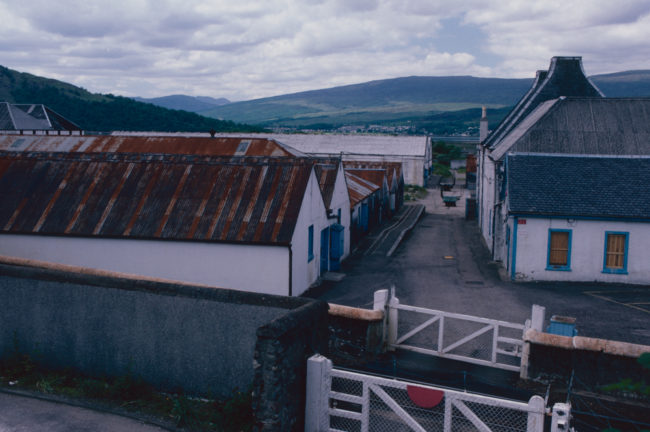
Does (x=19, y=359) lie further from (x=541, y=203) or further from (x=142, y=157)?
(x=541, y=203)


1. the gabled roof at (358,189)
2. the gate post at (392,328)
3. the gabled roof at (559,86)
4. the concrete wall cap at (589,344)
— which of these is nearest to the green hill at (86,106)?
the gabled roof at (358,189)

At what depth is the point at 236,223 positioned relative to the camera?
1928cm

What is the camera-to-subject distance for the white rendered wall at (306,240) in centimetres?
1942

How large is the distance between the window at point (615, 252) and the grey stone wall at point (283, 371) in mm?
17667

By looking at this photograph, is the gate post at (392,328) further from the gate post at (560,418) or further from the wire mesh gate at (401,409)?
the gate post at (560,418)

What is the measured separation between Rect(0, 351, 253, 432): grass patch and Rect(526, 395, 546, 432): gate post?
159 inches

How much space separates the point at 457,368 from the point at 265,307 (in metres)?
5.74

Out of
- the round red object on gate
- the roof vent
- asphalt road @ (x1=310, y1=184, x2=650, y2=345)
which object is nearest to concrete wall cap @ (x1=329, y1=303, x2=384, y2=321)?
the round red object on gate

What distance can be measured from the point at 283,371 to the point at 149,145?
34.2 meters

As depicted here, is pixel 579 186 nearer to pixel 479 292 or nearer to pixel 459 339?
pixel 479 292

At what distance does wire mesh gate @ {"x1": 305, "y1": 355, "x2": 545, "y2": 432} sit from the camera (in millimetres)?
8016

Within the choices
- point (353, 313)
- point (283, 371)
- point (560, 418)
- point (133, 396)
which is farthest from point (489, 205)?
point (283, 371)

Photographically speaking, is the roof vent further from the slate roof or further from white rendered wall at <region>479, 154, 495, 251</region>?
the slate roof

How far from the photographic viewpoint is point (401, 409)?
840 cm
